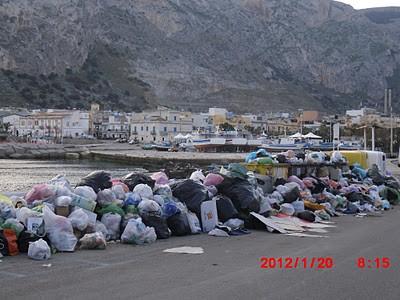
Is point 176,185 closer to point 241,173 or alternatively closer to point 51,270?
point 241,173

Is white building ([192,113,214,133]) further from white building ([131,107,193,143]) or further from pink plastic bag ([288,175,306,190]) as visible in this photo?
pink plastic bag ([288,175,306,190])

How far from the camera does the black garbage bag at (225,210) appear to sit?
10.8 m

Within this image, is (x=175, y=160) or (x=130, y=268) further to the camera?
(x=175, y=160)

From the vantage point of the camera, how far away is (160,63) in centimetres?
17000

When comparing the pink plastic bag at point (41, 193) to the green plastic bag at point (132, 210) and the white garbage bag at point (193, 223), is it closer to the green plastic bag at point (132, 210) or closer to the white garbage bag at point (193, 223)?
the green plastic bag at point (132, 210)

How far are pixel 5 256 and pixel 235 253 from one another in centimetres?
316

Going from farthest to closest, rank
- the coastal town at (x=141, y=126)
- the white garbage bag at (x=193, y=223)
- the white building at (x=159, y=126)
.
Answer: the white building at (x=159, y=126) → the coastal town at (x=141, y=126) → the white garbage bag at (x=193, y=223)

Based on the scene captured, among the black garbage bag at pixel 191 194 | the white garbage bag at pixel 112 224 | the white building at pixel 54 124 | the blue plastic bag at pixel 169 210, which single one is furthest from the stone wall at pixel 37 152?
the white garbage bag at pixel 112 224

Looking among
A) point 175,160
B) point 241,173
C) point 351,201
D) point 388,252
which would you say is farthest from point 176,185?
point 175,160

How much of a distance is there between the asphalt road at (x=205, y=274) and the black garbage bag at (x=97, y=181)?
191 cm

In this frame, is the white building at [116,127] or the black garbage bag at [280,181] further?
the white building at [116,127]

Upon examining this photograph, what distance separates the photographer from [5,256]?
7555 mm
